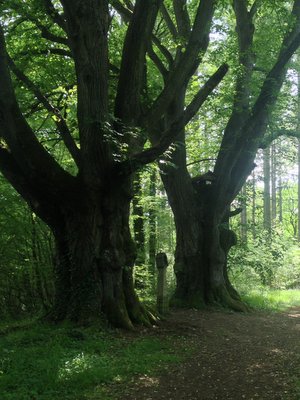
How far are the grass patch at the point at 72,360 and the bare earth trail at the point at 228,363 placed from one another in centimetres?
33

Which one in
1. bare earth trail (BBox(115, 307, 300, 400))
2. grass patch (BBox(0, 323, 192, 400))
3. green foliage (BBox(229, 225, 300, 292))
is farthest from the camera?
green foliage (BBox(229, 225, 300, 292))

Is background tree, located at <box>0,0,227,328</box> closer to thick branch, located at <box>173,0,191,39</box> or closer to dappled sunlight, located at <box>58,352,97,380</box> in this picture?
dappled sunlight, located at <box>58,352,97,380</box>

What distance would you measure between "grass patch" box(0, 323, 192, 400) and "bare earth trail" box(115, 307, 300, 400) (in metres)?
0.33

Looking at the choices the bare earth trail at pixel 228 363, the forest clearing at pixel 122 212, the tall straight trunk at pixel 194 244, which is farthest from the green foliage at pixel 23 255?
the bare earth trail at pixel 228 363

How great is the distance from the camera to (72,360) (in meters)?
5.86

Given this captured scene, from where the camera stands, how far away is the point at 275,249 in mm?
21531

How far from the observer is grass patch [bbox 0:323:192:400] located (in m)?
4.96

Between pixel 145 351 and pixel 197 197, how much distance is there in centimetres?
651

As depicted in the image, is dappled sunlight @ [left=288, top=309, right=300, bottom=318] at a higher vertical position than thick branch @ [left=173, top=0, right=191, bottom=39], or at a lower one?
lower

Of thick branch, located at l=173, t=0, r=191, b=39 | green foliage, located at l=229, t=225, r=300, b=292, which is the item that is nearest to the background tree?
thick branch, located at l=173, t=0, r=191, b=39

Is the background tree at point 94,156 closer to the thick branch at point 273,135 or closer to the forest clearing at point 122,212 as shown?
the forest clearing at point 122,212

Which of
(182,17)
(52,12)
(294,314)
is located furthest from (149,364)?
(182,17)

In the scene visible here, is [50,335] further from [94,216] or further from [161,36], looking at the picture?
[161,36]

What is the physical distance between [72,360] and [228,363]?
236 cm
